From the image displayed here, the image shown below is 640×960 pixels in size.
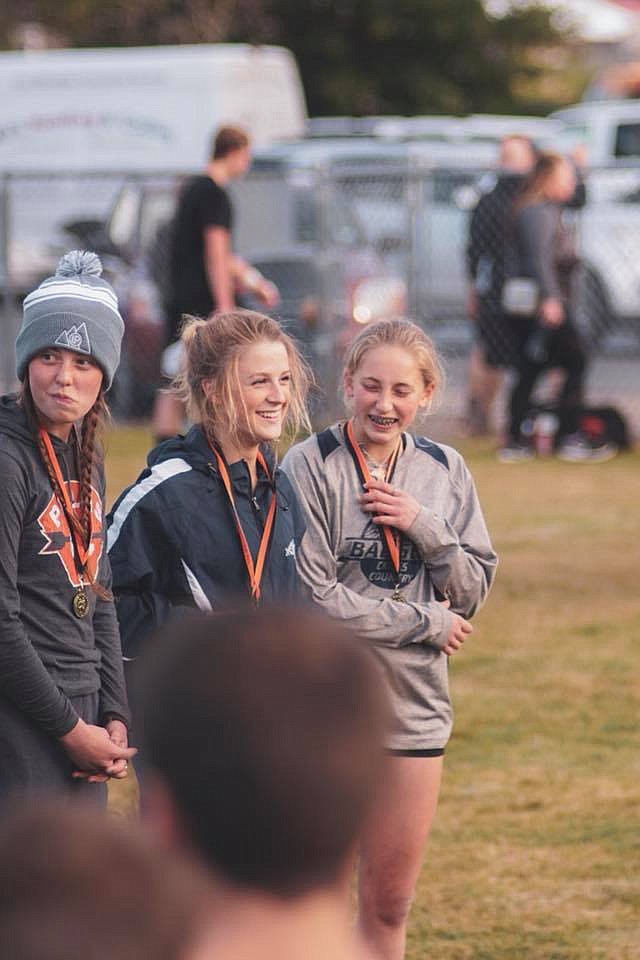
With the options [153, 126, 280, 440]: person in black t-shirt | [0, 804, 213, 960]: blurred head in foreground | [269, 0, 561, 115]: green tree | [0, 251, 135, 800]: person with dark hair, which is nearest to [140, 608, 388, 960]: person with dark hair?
[0, 804, 213, 960]: blurred head in foreground

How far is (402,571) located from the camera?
3.67 meters

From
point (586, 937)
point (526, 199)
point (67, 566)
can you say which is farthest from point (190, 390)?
point (526, 199)

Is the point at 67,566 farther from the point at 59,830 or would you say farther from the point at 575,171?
the point at 575,171

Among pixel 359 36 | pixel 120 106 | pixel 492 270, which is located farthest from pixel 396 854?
pixel 359 36

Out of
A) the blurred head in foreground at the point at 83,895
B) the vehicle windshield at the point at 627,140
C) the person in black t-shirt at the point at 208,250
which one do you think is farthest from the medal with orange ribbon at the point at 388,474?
the vehicle windshield at the point at 627,140

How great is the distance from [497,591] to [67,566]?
5.40m

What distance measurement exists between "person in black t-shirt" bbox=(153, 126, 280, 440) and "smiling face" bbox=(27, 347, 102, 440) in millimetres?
6243

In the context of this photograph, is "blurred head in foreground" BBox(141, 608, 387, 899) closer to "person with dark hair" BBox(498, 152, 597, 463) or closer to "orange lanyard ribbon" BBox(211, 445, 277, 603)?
"orange lanyard ribbon" BBox(211, 445, 277, 603)

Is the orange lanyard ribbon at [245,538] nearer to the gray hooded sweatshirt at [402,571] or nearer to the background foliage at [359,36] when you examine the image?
the gray hooded sweatshirt at [402,571]

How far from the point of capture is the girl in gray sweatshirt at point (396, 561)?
140 inches

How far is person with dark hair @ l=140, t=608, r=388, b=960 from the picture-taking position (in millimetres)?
A: 1429

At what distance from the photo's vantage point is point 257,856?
56.9 inches

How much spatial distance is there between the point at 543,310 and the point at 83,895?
1087cm

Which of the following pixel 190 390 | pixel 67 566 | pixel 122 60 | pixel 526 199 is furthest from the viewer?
pixel 122 60
